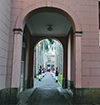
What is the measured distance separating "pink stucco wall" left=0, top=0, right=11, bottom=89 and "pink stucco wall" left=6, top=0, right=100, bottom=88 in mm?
277

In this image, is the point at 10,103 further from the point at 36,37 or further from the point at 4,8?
the point at 36,37

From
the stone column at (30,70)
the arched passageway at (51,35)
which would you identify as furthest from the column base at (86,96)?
the stone column at (30,70)

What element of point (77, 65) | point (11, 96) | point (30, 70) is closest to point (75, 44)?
point (77, 65)

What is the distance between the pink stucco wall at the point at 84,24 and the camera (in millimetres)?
5117

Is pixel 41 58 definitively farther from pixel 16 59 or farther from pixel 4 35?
pixel 4 35

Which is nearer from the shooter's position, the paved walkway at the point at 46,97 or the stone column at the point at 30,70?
the paved walkway at the point at 46,97

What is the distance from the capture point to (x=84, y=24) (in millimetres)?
5418

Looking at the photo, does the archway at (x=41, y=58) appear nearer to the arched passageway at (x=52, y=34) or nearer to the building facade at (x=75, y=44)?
the arched passageway at (x=52, y=34)

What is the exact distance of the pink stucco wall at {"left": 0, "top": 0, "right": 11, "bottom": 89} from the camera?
4.43 m

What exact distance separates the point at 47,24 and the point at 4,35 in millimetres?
4354

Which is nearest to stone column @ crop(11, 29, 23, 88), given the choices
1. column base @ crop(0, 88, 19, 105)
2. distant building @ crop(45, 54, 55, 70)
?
column base @ crop(0, 88, 19, 105)

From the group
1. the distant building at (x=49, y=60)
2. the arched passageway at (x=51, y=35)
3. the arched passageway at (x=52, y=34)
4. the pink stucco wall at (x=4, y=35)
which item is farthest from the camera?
the distant building at (x=49, y=60)

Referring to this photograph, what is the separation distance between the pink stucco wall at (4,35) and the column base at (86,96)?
288 centimetres

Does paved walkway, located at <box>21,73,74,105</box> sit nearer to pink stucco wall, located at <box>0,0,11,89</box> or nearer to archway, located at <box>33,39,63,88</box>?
pink stucco wall, located at <box>0,0,11,89</box>
